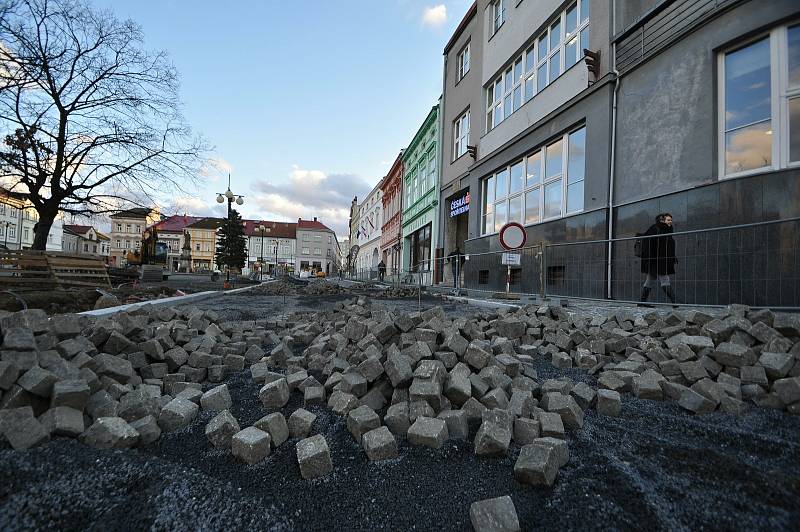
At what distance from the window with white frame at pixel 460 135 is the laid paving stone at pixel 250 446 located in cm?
1770

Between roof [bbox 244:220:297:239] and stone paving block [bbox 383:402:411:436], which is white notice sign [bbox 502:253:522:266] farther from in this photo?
roof [bbox 244:220:297:239]

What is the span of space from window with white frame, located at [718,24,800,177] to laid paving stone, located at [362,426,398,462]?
7.43m

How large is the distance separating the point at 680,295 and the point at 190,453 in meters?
7.48

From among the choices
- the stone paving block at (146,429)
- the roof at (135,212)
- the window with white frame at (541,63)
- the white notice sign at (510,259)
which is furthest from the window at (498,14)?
the roof at (135,212)

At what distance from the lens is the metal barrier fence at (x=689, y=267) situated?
516cm

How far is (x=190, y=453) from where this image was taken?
1.93m

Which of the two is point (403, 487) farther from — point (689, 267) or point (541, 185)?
point (541, 185)

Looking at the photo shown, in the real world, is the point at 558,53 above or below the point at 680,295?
above

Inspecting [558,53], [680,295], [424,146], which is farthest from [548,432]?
[424,146]

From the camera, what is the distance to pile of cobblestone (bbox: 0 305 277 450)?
1.90 meters

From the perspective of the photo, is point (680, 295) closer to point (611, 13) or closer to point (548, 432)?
point (548, 432)

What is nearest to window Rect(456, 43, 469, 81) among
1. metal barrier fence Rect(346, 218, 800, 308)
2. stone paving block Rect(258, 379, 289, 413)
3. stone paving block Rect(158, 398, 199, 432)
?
metal barrier fence Rect(346, 218, 800, 308)

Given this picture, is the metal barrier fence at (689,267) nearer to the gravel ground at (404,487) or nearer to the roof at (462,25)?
the gravel ground at (404,487)

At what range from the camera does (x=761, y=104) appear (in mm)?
6020
